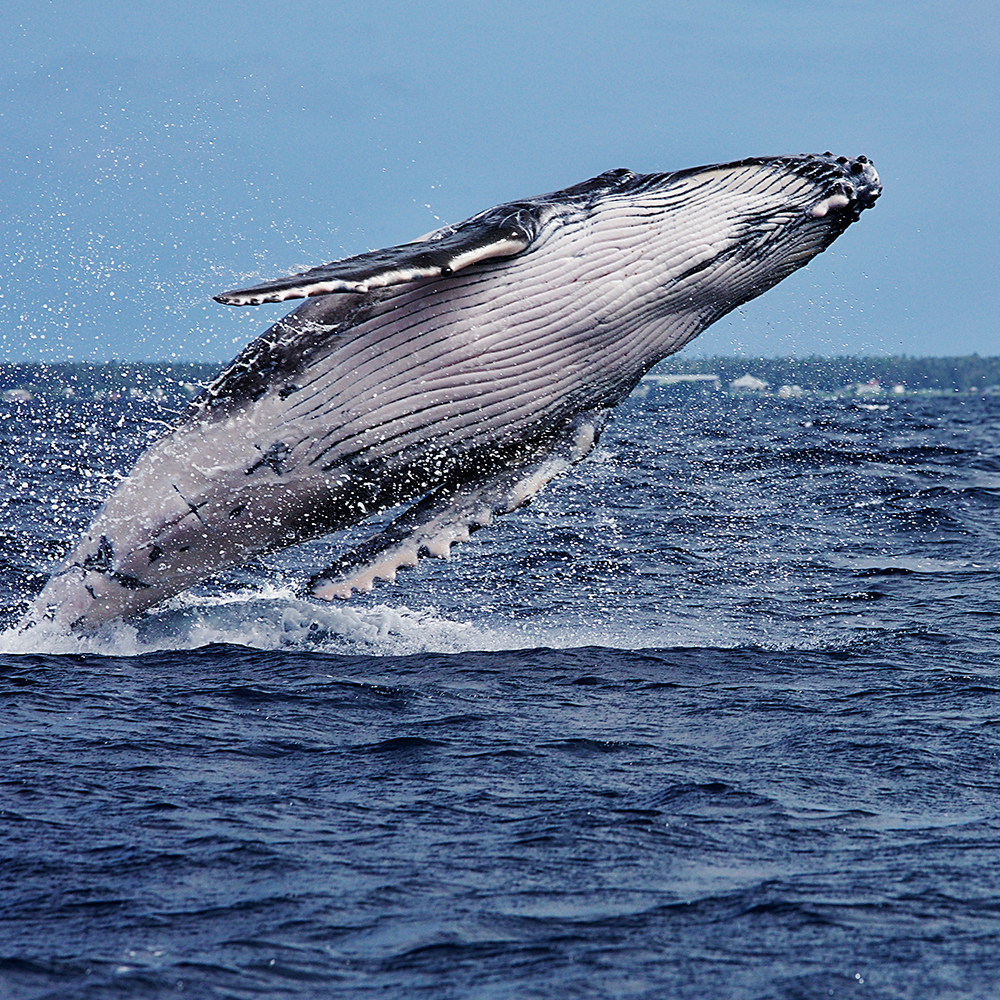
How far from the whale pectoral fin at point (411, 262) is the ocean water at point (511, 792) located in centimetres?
307

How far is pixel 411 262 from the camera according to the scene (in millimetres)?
9148

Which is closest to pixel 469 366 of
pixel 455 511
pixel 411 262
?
pixel 411 262

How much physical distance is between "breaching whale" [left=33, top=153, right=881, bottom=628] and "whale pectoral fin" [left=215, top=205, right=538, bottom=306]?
0.14ft

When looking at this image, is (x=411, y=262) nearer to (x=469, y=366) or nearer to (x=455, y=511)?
(x=469, y=366)

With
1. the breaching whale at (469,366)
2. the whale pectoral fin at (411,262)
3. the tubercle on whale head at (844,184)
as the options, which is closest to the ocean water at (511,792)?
the breaching whale at (469,366)

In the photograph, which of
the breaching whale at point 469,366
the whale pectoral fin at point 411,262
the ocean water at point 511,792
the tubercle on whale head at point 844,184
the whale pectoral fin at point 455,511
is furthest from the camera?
the whale pectoral fin at point 455,511

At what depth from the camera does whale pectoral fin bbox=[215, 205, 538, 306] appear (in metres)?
8.67

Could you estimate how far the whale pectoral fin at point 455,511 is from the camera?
11086 millimetres

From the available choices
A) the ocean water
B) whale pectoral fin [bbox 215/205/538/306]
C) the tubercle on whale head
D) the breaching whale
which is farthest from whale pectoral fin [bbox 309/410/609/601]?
the tubercle on whale head

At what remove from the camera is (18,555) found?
18.0 metres

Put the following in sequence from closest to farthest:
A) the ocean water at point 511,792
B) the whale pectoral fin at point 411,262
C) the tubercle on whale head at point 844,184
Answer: the ocean water at point 511,792 < the whale pectoral fin at point 411,262 < the tubercle on whale head at point 844,184

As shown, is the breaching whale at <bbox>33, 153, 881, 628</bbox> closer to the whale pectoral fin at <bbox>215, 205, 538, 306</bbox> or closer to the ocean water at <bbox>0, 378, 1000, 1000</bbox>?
the whale pectoral fin at <bbox>215, 205, 538, 306</bbox>

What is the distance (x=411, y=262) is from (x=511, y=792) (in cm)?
384

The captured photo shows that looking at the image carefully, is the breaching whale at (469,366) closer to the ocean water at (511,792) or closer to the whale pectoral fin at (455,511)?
the whale pectoral fin at (455,511)
